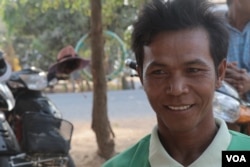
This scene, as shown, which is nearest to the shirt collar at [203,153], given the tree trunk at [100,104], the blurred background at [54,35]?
the tree trunk at [100,104]

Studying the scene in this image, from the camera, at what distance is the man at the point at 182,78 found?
121 cm

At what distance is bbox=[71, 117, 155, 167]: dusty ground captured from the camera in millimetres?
5654

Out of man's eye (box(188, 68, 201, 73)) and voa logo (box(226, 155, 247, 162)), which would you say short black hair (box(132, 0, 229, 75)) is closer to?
man's eye (box(188, 68, 201, 73))

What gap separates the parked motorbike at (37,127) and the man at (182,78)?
2.62m

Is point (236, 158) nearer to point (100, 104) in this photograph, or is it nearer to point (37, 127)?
point (37, 127)

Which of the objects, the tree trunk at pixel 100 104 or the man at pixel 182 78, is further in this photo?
the tree trunk at pixel 100 104

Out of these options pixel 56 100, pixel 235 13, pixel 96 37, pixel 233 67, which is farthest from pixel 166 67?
pixel 56 100

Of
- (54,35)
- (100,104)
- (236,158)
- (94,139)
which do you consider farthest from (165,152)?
(54,35)

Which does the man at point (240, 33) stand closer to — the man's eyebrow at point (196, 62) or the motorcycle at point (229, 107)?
the motorcycle at point (229, 107)

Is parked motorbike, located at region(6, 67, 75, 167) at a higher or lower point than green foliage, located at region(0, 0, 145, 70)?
lower

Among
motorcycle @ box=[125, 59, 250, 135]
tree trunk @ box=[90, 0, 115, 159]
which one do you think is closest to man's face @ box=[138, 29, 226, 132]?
motorcycle @ box=[125, 59, 250, 135]

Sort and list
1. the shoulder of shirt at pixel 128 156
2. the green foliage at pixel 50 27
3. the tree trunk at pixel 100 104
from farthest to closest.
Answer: the green foliage at pixel 50 27 → the tree trunk at pixel 100 104 → the shoulder of shirt at pixel 128 156

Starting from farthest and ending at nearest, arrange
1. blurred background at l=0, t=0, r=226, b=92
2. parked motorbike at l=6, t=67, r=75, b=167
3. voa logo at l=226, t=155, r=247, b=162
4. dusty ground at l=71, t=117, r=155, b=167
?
blurred background at l=0, t=0, r=226, b=92, dusty ground at l=71, t=117, r=155, b=167, parked motorbike at l=6, t=67, r=75, b=167, voa logo at l=226, t=155, r=247, b=162

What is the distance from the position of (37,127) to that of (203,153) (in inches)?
111
